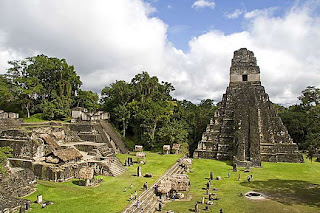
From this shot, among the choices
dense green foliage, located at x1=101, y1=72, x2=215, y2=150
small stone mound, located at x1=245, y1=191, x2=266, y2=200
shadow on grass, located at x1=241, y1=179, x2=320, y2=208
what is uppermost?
dense green foliage, located at x1=101, y1=72, x2=215, y2=150

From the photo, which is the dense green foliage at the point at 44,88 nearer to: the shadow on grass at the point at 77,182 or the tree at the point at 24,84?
the tree at the point at 24,84

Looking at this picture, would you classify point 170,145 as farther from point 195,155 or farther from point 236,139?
point 236,139

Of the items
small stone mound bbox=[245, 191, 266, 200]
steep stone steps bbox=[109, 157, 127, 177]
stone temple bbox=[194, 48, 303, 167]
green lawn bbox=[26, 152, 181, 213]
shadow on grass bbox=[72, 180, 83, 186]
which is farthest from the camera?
stone temple bbox=[194, 48, 303, 167]

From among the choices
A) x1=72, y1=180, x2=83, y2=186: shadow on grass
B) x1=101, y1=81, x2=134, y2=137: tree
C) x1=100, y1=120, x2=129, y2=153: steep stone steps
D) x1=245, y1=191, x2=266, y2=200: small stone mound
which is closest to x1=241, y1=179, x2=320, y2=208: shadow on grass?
x1=245, y1=191, x2=266, y2=200: small stone mound

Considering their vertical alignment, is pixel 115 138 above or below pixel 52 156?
above

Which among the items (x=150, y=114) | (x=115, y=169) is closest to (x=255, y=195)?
(x=115, y=169)

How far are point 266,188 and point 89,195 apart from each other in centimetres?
1374

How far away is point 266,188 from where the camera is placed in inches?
715

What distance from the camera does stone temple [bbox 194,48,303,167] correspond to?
28.3m

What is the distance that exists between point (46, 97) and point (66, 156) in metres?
23.8

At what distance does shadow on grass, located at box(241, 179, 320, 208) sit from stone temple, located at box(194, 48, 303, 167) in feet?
20.9

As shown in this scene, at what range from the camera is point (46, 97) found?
39.5m

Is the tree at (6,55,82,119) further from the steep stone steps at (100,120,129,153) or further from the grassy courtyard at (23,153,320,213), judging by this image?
the grassy courtyard at (23,153,320,213)

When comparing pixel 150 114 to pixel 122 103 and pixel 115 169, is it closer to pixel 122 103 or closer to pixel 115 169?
pixel 122 103
